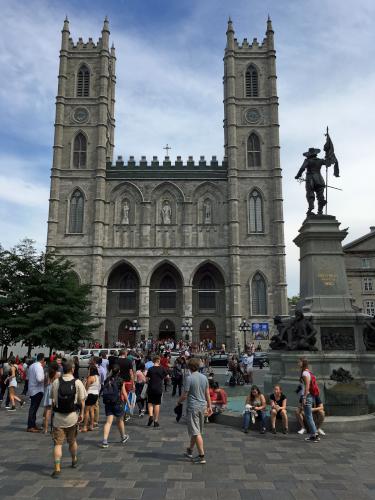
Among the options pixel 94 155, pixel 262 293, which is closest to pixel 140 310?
pixel 262 293

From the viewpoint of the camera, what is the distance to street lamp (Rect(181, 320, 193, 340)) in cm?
3967

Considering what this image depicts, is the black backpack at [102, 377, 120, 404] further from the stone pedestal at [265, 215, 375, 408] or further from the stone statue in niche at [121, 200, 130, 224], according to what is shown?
the stone statue in niche at [121, 200, 130, 224]

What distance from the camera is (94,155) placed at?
1794 inches

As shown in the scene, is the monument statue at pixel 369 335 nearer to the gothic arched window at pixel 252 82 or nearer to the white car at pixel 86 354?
the white car at pixel 86 354

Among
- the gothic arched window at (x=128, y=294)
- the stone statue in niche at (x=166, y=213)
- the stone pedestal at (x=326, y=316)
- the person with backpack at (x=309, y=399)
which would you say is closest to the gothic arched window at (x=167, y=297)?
the gothic arched window at (x=128, y=294)

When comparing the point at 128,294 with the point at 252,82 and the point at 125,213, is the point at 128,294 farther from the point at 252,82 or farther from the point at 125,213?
the point at 252,82

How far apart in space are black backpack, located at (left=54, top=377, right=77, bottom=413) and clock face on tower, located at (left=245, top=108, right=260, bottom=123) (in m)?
44.8

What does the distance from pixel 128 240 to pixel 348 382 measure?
36112 mm

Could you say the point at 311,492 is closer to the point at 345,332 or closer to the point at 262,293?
the point at 345,332

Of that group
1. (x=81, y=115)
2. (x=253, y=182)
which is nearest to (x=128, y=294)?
(x=253, y=182)

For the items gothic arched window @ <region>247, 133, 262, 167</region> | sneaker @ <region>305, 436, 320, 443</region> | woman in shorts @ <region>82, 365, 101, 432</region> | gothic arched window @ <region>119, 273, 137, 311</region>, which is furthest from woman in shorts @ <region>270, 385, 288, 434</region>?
gothic arched window @ <region>247, 133, 262, 167</region>

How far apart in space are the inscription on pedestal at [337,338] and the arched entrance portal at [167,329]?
3438 centimetres

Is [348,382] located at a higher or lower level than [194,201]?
lower

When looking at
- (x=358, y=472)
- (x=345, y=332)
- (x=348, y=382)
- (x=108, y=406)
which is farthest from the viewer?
(x=345, y=332)
